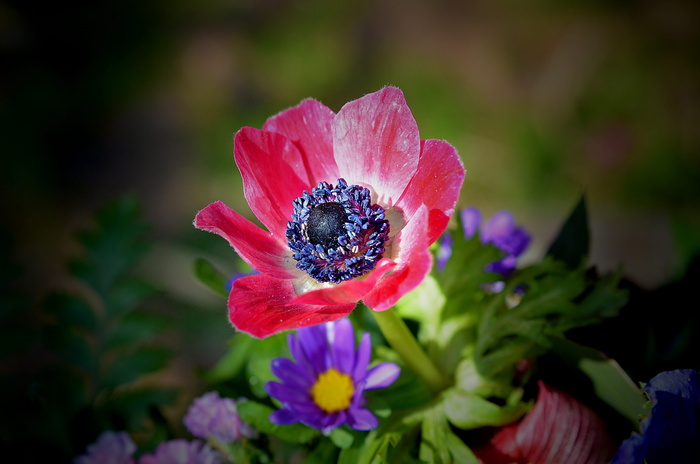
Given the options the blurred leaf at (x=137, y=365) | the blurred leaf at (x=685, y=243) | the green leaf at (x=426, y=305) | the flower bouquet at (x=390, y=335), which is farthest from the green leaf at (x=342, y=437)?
the blurred leaf at (x=685, y=243)

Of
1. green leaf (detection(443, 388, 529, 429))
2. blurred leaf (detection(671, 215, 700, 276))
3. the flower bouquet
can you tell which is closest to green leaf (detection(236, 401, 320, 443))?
the flower bouquet

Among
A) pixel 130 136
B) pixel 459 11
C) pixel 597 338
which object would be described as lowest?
pixel 597 338

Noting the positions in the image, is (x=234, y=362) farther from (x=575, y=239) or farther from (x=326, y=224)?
(x=575, y=239)

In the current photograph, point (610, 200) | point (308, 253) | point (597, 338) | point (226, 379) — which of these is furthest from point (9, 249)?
point (610, 200)

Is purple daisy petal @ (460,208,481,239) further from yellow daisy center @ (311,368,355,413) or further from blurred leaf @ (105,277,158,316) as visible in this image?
blurred leaf @ (105,277,158,316)

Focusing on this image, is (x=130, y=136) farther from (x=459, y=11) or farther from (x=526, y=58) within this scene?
(x=526, y=58)
